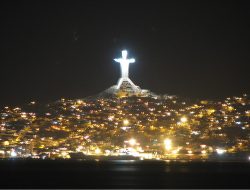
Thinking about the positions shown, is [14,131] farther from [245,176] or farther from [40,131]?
[245,176]

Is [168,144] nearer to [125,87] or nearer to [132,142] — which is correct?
[132,142]

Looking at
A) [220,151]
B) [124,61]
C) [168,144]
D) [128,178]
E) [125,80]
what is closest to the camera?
[128,178]

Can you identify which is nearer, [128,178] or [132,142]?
[128,178]

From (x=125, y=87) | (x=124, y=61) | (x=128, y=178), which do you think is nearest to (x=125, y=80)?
(x=125, y=87)

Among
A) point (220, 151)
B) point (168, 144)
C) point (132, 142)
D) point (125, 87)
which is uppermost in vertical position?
point (125, 87)

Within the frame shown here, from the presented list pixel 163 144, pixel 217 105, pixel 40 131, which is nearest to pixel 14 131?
pixel 40 131

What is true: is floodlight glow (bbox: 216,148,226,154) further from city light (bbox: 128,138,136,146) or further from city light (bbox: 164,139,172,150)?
city light (bbox: 128,138,136,146)

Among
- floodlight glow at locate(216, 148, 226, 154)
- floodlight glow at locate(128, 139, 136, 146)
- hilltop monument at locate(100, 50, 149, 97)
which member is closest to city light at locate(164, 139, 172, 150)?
floodlight glow at locate(128, 139, 136, 146)

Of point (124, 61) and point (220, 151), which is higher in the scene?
point (124, 61)

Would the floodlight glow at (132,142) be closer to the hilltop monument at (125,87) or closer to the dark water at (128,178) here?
the hilltop monument at (125,87)

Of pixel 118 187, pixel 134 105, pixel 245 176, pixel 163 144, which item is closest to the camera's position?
pixel 118 187

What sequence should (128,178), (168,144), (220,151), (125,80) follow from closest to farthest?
1. (128,178)
2. (220,151)
3. (168,144)
4. (125,80)
